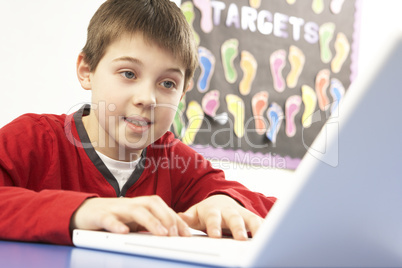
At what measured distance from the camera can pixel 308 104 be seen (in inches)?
87.7

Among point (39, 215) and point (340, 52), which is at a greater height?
point (340, 52)

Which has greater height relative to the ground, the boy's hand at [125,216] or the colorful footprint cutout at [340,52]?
the colorful footprint cutout at [340,52]

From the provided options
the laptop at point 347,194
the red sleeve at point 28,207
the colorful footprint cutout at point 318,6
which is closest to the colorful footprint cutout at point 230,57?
the colorful footprint cutout at point 318,6

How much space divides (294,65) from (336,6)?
43 centimetres

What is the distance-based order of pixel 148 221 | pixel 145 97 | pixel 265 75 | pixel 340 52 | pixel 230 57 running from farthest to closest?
pixel 340 52
pixel 265 75
pixel 230 57
pixel 145 97
pixel 148 221

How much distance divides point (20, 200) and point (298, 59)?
6.09ft

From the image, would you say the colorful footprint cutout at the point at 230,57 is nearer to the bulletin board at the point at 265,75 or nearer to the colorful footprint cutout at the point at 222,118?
the bulletin board at the point at 265,75

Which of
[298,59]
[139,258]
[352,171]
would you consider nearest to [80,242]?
[139,258]

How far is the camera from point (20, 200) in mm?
538

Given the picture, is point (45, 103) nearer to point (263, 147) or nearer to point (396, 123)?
point (263, 147)

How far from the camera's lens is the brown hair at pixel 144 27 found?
0.92m

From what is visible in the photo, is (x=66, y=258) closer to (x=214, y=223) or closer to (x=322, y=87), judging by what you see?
(x=214, y=223)

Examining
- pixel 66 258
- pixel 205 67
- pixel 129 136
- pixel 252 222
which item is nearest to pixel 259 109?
pixel 205 67

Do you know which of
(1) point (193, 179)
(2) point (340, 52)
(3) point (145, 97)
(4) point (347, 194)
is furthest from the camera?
(2) point (340, 52)
